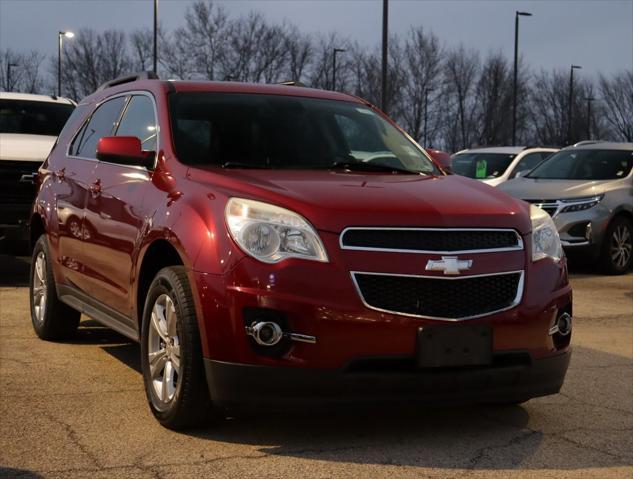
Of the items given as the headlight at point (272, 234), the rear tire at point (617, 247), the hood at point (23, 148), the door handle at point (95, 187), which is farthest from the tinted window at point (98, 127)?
the rear tire at point (617, 247)

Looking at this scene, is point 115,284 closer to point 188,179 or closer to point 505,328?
point 188,179

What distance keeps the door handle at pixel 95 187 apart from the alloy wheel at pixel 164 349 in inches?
49.7

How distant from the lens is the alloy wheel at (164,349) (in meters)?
4.74

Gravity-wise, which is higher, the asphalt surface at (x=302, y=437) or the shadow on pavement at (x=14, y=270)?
the asphalt surface at (x=302, y=437)

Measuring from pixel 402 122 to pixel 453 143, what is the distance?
6861 mm

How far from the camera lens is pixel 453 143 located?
6919 centimetres

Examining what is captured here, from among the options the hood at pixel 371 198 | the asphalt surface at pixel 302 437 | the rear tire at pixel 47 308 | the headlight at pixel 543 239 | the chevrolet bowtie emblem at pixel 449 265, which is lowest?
the asphalt surface at pixel 302 437

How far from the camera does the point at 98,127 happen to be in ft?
22.2

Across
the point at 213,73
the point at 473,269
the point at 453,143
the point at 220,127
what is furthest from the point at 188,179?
the point at 453,143

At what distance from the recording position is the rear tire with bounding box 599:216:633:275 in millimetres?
12797

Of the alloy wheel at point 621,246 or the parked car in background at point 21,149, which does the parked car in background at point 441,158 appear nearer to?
the parked car in background at point 21,149

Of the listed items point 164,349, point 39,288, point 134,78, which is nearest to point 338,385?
point 164,349

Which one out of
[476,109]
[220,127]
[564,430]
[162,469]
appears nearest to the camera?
[162,469]

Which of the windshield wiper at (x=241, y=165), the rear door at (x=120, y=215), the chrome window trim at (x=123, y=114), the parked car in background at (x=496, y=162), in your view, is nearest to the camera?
the windshield wiper at (x=241, y=165)
